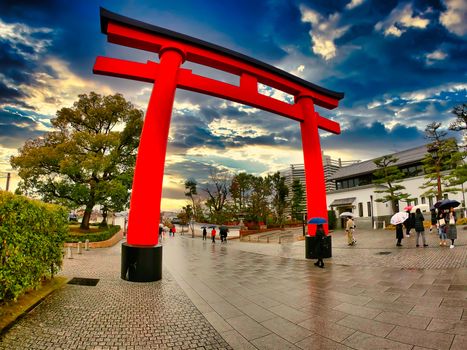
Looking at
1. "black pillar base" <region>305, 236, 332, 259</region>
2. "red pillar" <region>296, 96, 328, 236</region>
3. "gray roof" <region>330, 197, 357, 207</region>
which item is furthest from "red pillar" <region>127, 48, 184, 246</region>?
"gray roof" <region>330, 197, 357, 207</region>

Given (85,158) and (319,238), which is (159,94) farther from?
(85,158)

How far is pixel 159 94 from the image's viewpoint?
8.55 m

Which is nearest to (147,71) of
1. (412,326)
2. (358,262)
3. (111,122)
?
(412,326)

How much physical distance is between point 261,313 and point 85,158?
67.7 ft

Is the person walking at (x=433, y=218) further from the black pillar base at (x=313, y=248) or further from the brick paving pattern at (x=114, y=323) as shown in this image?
the brick paving pattern at (x=114, y=323)

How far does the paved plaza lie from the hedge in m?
0.64

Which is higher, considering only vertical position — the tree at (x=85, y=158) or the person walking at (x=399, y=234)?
the tree at (x=85, y=158)

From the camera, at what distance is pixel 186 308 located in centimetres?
531

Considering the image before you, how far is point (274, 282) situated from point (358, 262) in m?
4.77

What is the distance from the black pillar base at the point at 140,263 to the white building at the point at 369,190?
2677 cm

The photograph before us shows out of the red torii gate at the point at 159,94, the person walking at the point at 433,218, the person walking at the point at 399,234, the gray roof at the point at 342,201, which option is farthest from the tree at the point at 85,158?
the gray roof at the point at 342,201

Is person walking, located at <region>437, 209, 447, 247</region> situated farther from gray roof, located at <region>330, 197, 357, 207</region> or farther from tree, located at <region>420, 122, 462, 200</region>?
gray roof, located at <region>330, 197, 357, 207</region>

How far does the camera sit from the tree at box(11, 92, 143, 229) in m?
20.2

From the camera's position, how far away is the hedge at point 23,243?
14.5ft
